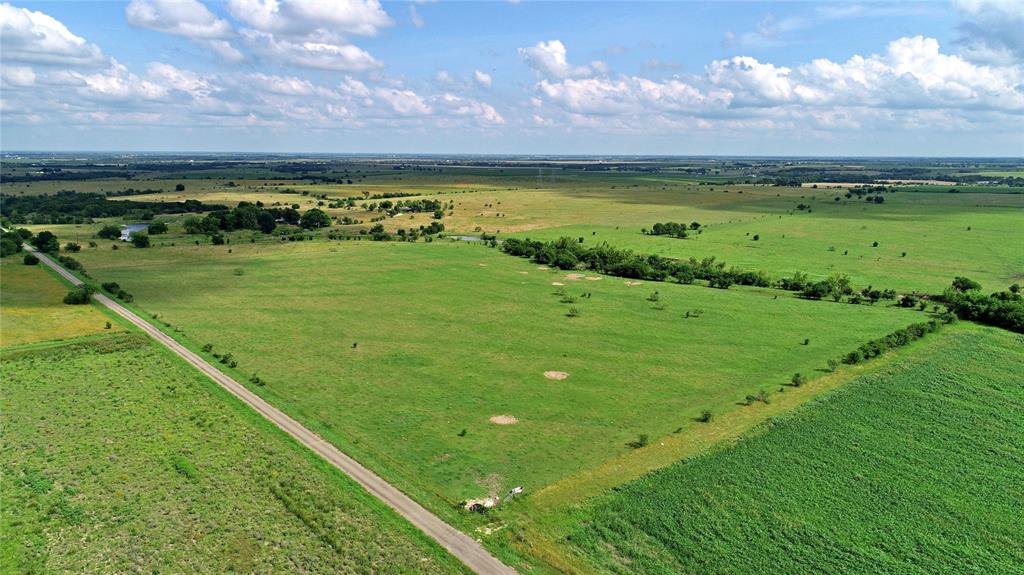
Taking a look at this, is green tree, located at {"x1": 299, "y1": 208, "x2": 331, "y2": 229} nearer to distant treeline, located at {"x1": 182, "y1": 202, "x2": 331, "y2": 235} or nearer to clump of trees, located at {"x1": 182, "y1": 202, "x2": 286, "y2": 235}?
distant treeline, located at {"x1": 182, "y1": 202, "x2": 331, "y2": 235}

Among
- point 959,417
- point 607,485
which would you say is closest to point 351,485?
point 607,485

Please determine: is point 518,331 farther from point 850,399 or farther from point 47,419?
point 47,419

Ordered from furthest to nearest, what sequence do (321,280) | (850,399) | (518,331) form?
1. (321,280)
2. (518,331)
3. (850,399)

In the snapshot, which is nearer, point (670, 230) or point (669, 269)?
point (669, 269)

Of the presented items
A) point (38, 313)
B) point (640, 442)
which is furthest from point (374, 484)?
point (38, 313)

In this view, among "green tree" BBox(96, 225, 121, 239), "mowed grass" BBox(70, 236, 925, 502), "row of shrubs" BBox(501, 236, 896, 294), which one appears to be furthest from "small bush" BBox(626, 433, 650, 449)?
"green tree" BBox(96, 225, 121, 239)

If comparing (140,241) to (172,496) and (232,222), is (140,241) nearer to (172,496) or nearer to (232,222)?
(232,222)
